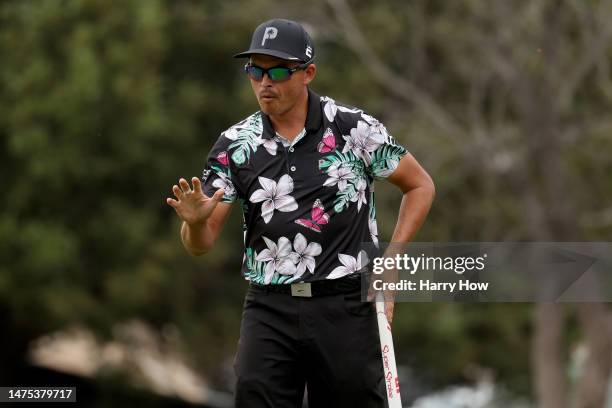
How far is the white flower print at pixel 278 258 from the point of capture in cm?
532

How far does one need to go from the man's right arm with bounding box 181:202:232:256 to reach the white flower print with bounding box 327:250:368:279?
527mm

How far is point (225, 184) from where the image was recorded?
542cm

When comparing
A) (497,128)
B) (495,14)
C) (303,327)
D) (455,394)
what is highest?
(495,14)

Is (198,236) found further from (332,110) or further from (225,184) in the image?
(332,110)

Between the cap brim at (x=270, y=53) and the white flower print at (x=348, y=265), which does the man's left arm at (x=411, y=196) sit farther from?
the cap brim at (x=270, y=53)

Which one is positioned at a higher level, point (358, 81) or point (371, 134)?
point (358, 81)

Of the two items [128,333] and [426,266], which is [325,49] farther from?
[426,266]

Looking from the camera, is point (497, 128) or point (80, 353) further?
point (80, 353)

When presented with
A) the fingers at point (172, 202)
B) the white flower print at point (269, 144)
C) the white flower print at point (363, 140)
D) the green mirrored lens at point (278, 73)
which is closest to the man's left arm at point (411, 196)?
the white flower print at point (363, 140)

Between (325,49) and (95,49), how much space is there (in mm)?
5508

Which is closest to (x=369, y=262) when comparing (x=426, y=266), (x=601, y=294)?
(x=426, y=266)

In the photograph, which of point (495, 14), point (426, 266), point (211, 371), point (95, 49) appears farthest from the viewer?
point (211, 371)

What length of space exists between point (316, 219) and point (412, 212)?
0.51 meters

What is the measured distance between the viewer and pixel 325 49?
2598 cm
